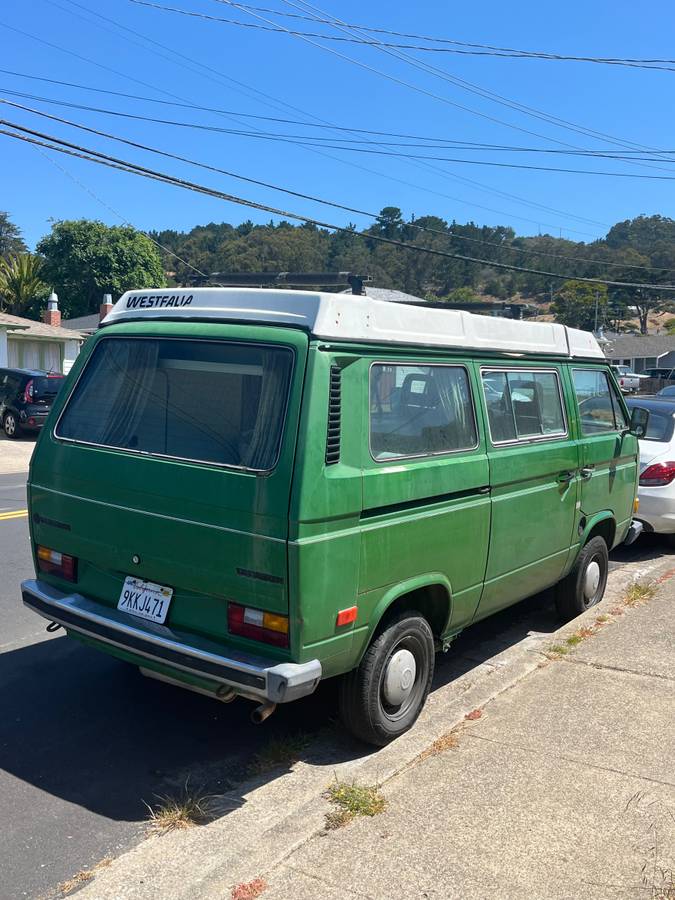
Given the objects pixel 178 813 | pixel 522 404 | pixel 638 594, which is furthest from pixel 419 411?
pixel 638 594

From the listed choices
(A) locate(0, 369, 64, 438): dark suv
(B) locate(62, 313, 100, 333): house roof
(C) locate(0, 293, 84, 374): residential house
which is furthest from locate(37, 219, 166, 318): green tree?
(A) locate(0, 369, 64, 438): dark suv

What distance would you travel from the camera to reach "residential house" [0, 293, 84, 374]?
89.4ft

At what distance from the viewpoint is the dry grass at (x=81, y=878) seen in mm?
3092

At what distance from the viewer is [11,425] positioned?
2116 centimetres

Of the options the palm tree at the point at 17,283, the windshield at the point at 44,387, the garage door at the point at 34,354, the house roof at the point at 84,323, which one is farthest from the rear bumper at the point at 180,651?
the palm tree at the point at 17,283

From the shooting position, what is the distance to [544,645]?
583cm

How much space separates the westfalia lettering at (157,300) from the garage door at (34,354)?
25.9 metres

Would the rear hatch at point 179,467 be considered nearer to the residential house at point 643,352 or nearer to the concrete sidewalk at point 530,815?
the concrete sidewalk at point 530,815

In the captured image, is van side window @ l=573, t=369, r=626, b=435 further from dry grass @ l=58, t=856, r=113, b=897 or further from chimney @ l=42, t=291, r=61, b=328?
chimney @ l=42, t=291, r=61, b=328

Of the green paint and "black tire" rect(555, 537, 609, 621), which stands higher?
the green paint

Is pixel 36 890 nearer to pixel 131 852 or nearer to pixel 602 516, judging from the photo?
pixel 131 852

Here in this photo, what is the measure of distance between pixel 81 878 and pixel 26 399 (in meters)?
19.2

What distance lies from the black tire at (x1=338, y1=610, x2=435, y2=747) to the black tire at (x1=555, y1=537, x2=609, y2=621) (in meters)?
2.21

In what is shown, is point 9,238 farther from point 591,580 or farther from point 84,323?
point 591,580
